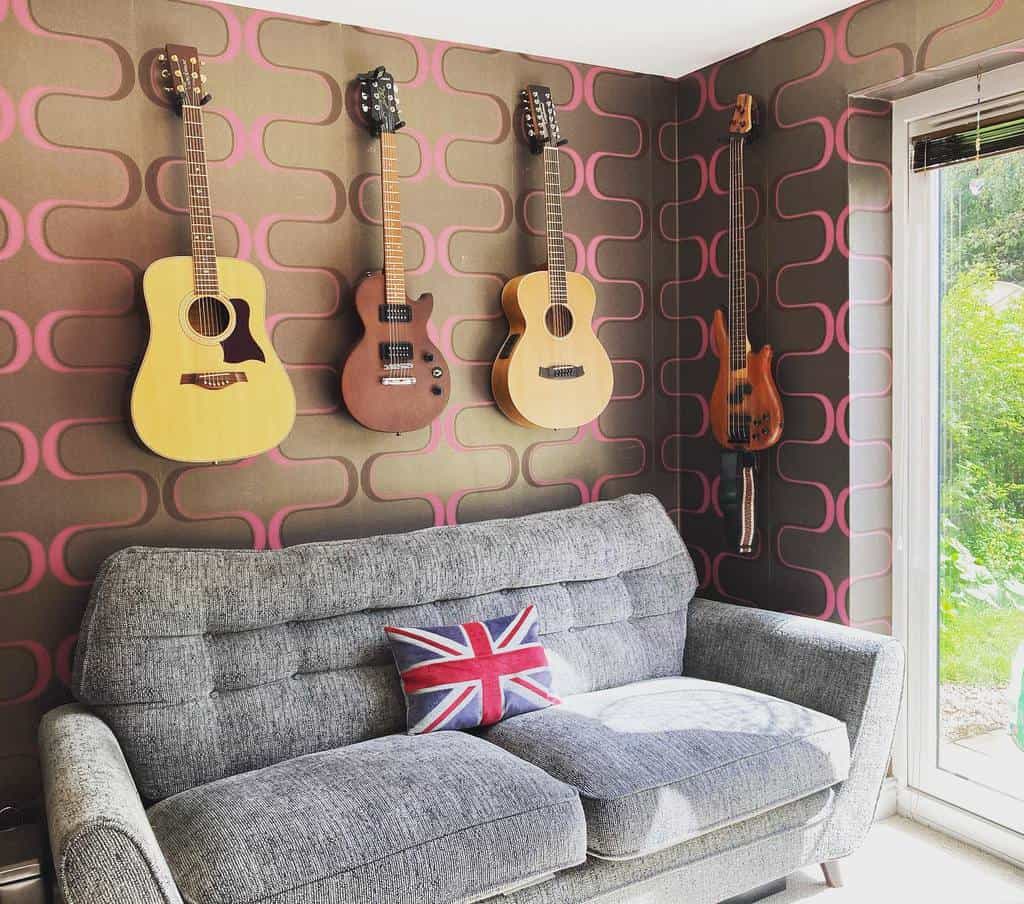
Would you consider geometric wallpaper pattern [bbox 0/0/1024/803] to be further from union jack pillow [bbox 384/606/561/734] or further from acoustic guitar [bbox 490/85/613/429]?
union jack pillow [bbox 384/606/561/734]

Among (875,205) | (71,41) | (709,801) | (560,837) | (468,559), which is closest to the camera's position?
(560,837)

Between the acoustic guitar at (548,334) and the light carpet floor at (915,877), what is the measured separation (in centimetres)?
152

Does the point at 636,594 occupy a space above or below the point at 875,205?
below

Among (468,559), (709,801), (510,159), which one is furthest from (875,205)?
(709,801)

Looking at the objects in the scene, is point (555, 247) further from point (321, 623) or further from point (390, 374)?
point (321, 623)

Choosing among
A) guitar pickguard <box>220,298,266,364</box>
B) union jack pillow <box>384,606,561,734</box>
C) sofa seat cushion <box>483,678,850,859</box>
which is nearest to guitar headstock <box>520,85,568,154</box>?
guitar pickguard <box>220,298,266,364</box>

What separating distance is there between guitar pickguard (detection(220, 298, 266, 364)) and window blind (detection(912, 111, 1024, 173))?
197 cm

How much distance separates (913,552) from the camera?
10.1 feet

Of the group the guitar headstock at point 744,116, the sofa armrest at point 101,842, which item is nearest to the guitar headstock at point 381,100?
the guitar headstock at point 744,116

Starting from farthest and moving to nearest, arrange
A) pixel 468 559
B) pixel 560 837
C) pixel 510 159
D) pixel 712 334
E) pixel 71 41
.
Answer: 1. pixel 712 334
2. pixel 510 159
3. pixel 468 559
4. pixel 71 41
5. pixel 560 837

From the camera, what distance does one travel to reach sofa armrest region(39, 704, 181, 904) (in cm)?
163

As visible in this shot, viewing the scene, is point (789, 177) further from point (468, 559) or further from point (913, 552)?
point (468, 559)

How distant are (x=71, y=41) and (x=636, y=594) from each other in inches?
86.4

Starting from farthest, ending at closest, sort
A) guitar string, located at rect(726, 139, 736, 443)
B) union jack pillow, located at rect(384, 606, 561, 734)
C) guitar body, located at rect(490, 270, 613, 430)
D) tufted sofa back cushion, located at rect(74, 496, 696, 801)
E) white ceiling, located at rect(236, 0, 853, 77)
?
guitar string, located at rect(726, 139, 736, 443) < guitar body, located at rect(490, 270, 613, 430) < white ceiling, located at rect(236, 0, 853, 77) < union jack pillow, located at rect(384, 606, 561, 734) < tufted sofa back cushion, located at rect(74, 496, 696, 801)
